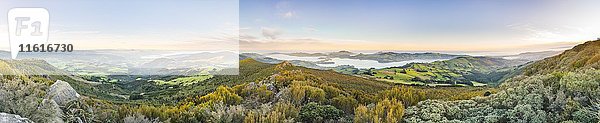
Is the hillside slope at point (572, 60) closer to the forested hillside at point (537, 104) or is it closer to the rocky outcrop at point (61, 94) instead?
the forested hillside at point (537, 104)

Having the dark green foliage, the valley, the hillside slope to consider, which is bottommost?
the dark green foliage

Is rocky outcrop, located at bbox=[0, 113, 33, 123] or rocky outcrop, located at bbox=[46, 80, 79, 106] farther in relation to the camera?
rocky outcrop, located at bbox=[46, 80, 79, 106]

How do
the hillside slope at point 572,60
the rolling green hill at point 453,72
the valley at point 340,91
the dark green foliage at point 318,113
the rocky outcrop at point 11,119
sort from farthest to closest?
1. the rolling green hill at point 453,72
2. the hillside slope at point 572,60
3. the dark green foliage at point 318,113
4. the valley at point 340,91
5. the rocky outcrop at point 11,119

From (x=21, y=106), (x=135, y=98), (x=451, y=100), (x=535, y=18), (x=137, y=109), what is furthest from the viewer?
(x=135, y=98)

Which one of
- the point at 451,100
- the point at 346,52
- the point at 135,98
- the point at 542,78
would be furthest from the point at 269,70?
the point at 542,78

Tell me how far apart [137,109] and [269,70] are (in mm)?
3204

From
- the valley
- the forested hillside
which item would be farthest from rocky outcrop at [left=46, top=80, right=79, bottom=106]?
the forested hillside

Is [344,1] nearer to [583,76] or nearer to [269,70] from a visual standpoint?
[269,70]

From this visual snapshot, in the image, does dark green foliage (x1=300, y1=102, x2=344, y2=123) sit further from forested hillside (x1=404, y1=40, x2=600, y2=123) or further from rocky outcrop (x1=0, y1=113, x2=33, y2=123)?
rocky outcrop (x1=0, y1=113, x2=33, y2=123)

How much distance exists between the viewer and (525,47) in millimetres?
8312

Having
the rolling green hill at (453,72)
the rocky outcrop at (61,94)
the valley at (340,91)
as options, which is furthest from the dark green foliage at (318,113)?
the rocky outcrop at (61,94)

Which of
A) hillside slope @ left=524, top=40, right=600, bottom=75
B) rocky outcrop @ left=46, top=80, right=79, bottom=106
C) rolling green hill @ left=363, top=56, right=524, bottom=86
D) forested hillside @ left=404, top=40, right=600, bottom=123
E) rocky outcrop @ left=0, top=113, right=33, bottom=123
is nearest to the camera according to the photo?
rocky outcrop @ left=0, top=113, right=33, bottom=123

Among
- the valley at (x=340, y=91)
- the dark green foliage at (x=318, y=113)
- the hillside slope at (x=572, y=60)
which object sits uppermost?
the hillside slope at (x=572, y=60)

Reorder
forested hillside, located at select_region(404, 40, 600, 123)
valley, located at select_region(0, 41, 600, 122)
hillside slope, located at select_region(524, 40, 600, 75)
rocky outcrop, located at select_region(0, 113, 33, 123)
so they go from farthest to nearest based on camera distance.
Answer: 1. hillside slope, located at select_region(524, 40, 600, 75)
2. valley, located at select_region(0, 41, 600, 122)
3. forested hillside, located at select_region(404, 40, 600, 123)
4. rocky outcrop, located at select_region(0, 113, 33, 123)
